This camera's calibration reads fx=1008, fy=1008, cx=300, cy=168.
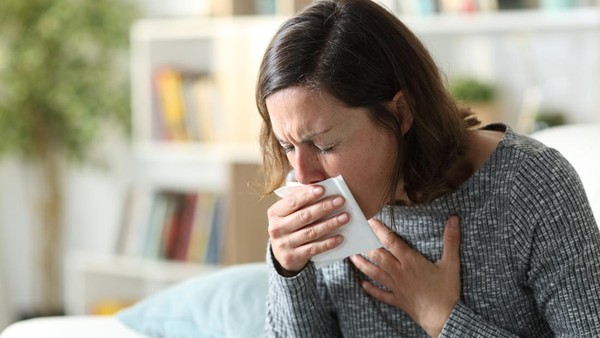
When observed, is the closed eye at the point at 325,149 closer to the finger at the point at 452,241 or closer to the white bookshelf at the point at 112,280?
the finger at the point at 452,241

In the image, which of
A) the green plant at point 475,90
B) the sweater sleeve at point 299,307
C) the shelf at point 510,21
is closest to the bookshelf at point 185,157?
the shelf at point 510,21

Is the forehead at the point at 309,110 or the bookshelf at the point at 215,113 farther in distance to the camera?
the bookshelf at the point at 215,113

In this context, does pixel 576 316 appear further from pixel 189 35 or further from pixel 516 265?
pixel 189 35

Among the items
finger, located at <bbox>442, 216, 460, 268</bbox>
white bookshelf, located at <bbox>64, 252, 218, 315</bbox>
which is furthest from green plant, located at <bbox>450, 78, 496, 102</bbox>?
finger, located at <bbox>442, 216, 460, 268</bbox>

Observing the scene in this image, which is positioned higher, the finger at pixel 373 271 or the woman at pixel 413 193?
the woman at pixel 413 193

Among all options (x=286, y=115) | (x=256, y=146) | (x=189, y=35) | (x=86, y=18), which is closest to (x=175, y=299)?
(x=286, y=115)

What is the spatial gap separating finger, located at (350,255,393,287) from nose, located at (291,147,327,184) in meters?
0.23

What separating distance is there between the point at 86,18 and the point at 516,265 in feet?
9.68

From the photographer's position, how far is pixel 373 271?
160cm

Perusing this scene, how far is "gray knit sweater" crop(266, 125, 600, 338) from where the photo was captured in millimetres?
1421

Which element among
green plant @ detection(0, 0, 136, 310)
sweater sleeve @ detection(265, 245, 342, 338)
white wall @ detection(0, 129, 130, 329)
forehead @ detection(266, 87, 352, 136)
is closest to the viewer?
forehead @ detection(266, 87, 352, 136)

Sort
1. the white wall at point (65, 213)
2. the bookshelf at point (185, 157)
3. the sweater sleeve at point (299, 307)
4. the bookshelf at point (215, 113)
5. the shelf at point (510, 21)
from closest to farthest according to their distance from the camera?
the sweater sleeve at point (299, 307) < the shelf at point (510, 21) < the bookshelf at point (215, 113) < the bookshelf at point (185, 157) < the white wall at point (65, 213)

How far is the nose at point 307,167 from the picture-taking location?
140 centimetres

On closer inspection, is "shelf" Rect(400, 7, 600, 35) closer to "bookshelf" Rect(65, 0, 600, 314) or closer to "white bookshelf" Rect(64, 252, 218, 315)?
"bookshelf" Rect(65, 0, 600, 314)
